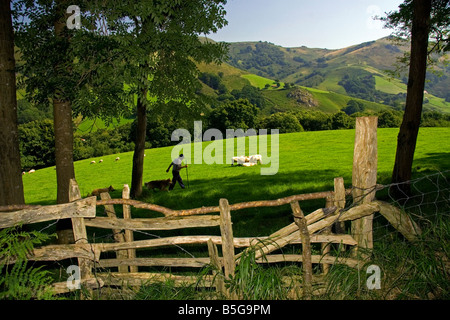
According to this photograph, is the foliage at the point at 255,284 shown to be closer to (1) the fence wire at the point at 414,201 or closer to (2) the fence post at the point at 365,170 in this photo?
(2) the fence post at the point at 365,170

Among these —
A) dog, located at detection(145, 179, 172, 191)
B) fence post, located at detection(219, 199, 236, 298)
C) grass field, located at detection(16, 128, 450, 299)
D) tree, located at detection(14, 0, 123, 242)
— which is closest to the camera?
grass field, located at detection(16, 128, 450, 299)

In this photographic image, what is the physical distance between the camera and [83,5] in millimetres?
8852

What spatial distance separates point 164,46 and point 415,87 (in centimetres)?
876

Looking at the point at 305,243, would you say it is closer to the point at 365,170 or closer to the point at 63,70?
the point at 365,170

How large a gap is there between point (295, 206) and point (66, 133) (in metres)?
6.67

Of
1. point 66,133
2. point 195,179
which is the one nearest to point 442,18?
point 66,133

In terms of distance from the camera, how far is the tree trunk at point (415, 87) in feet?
34.1

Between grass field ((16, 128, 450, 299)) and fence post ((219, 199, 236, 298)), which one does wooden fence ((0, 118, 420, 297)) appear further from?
grass field ((16, 128, 450, 299))

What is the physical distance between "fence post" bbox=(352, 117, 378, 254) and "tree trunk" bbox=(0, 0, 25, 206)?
7180 mm

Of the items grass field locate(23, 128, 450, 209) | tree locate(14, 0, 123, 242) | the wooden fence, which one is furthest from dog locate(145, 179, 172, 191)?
the wooden fence

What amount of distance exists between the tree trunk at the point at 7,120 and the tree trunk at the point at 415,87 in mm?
11147

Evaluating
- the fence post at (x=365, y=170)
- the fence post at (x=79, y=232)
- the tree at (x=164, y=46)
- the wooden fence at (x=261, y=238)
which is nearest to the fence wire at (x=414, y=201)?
the fence post at (x=365, y=170)

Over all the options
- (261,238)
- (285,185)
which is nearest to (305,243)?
(261,238)

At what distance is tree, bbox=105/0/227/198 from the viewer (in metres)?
8.92
